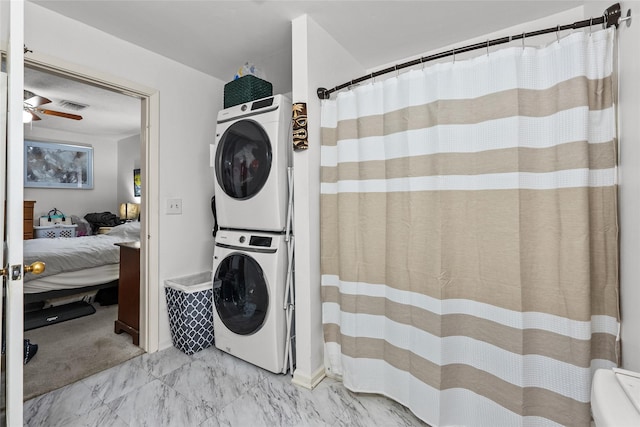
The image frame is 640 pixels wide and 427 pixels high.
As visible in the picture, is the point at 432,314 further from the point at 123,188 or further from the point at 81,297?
the point at 123,188

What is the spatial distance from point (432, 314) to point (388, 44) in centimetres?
184

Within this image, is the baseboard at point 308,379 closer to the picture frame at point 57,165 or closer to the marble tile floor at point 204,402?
the marble tile floor at point 204,402

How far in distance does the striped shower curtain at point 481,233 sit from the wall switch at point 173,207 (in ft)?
4.38

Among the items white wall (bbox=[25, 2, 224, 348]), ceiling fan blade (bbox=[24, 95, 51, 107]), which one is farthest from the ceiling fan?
white wall (bbox=[25, 2, 224, 348])

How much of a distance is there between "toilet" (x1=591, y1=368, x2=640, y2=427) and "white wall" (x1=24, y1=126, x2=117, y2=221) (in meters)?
7.04

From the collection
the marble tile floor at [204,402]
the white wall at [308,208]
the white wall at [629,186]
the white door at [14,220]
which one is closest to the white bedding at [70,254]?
the marble tile floor at [204,402]

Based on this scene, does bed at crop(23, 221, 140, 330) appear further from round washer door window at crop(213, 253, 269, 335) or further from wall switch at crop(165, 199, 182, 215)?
round washer door window at crop(213, 253, 269, 335)

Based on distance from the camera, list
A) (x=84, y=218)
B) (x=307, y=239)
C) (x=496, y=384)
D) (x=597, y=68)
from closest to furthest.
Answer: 1. (x=597, y=68)
2. (x=496, y=384)
3. (x=307, y=239)
4. (x=84, y=218)

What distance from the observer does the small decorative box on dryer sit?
2.15 m

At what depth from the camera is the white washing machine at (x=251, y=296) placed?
194 centimetres

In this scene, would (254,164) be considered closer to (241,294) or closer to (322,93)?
(322,93)

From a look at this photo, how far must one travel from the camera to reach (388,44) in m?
2.17

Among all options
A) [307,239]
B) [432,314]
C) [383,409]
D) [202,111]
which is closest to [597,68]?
[432,314]

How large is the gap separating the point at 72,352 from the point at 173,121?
76.7 inches
